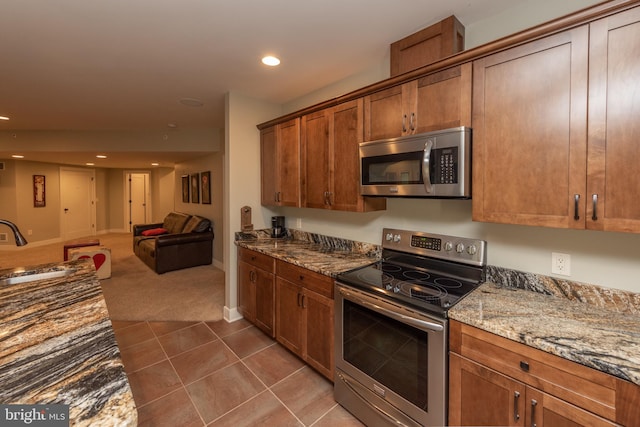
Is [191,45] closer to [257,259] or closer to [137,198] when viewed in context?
[257,259]

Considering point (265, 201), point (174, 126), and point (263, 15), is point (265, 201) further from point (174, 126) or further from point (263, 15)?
point (174, 126)

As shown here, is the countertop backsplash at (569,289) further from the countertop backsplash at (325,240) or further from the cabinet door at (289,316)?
the cabinet door at (289,316)

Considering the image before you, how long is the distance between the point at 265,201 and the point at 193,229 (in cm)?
301

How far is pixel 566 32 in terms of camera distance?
130 centimetres

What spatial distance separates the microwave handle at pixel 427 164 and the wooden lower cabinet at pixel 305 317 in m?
0.92

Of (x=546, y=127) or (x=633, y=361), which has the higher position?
(x=546, y=127)

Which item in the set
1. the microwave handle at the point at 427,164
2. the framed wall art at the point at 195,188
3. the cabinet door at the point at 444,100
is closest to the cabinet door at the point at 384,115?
the cabinet door at the point at 444,100

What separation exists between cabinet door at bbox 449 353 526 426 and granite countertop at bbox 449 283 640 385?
0.69 ft

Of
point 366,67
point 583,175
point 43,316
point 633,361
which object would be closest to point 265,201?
Result: point 366,67

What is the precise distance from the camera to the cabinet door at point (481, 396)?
1.22 meters

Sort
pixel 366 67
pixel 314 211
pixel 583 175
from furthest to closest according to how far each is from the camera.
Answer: pixel 314 211 → pixel 366 67 → pixel 583 175

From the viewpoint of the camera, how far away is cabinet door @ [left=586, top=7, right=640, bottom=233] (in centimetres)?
116

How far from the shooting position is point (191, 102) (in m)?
3.50

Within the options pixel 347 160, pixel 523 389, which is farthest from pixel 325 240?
pixel 523 389
